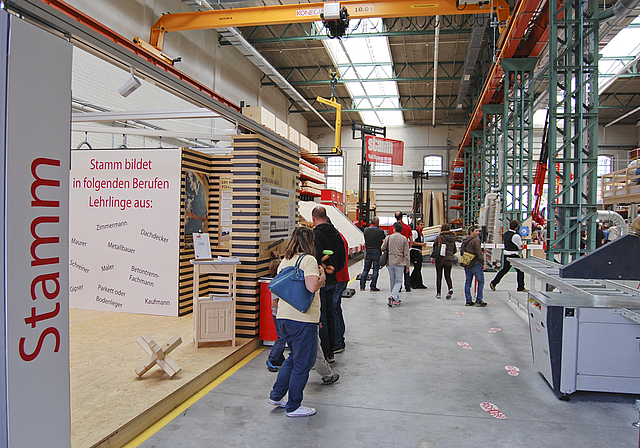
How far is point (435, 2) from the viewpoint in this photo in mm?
10984

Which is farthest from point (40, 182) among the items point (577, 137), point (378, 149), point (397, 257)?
point (378, 149)

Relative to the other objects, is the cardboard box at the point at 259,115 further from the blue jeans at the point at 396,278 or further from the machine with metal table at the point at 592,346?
the machine with metal table at the point at 592,346

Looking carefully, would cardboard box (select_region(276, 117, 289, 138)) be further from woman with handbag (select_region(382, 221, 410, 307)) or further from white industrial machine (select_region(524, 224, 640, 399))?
white industrial machine (select_region(524, 224, 640, 399))

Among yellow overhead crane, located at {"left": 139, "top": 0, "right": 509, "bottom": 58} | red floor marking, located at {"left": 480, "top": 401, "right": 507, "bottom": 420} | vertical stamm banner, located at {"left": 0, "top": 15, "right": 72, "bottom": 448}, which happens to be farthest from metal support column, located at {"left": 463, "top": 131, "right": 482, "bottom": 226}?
vertical stamm banner, located at {"left": 0, "top": 15, "right": 72, "bottom": 448}

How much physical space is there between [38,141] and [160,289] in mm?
4928

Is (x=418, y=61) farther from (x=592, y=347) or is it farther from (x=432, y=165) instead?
(x=592, y=347)

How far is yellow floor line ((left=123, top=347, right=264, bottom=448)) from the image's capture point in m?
3.20

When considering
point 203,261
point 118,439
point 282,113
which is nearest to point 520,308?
point 203,261

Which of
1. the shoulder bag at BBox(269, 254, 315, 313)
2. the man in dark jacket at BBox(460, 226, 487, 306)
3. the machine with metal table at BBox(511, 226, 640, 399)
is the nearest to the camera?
the shoulder bag at BBox(269, 254, 315, 313)

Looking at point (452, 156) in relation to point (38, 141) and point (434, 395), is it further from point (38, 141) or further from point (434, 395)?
point (38, 141)

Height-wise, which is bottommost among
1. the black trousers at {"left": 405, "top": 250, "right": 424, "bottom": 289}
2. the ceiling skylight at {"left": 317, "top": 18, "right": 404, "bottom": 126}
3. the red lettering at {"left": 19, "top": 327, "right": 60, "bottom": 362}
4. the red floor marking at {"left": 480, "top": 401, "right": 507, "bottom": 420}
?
the red floor marking at {"left": 480, "top": 401, "right": 507, "bottom": 420}

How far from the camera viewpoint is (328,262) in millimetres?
4734

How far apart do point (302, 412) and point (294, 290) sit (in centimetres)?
106

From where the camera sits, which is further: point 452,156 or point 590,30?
point 452,156
